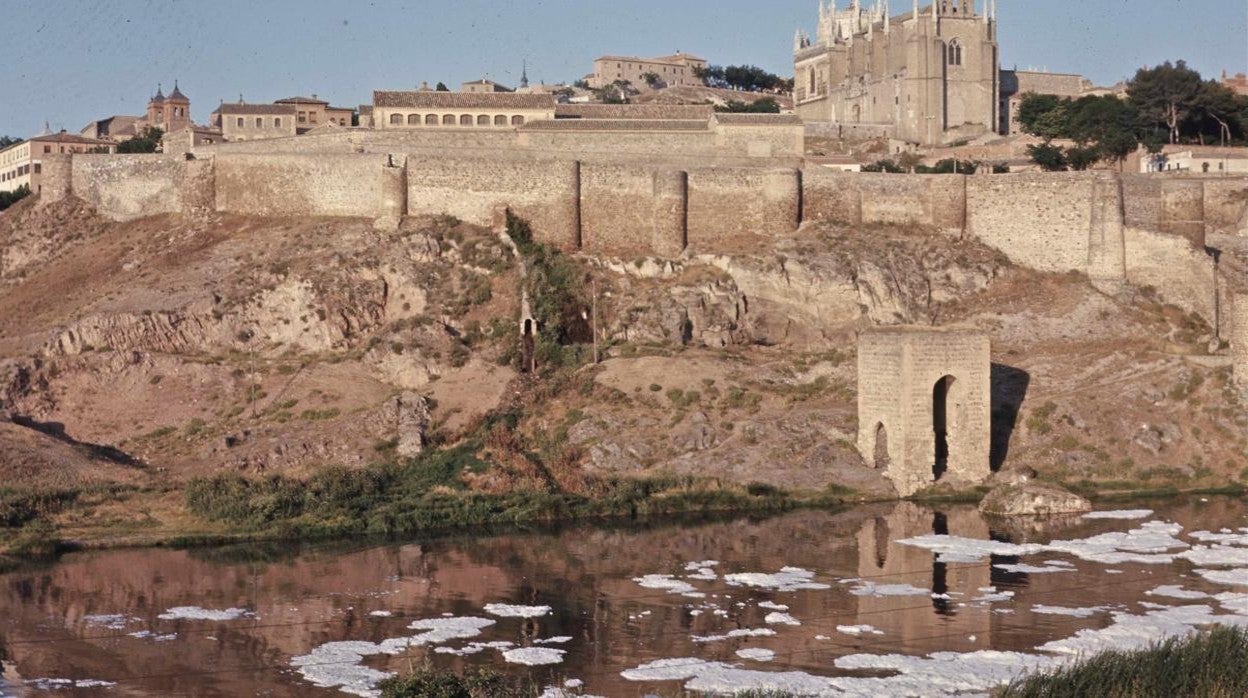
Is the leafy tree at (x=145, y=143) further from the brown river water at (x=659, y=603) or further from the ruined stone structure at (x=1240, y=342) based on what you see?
the ruined stone structure at (x=1240, y=342)

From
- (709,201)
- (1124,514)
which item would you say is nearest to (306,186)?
(709,201)

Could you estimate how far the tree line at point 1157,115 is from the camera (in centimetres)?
5959

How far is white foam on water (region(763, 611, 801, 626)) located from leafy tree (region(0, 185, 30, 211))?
120ft

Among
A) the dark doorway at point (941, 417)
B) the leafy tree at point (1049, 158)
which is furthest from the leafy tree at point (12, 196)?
the dark doorway at point (941, 417)

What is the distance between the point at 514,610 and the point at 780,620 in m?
3.84

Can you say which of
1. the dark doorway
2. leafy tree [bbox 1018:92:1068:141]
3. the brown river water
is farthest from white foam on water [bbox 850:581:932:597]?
leafy tree [bbox 1018:92:1068:141]

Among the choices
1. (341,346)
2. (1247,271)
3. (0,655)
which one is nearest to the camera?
(0,655)

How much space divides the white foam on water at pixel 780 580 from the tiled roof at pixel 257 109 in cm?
3250

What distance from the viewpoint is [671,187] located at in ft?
146

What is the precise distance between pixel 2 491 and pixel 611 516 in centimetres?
1075

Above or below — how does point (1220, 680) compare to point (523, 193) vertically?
below

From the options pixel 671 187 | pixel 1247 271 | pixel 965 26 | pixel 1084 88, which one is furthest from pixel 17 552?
pixel 1084 88

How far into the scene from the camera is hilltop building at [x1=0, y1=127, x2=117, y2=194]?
65.2 metres

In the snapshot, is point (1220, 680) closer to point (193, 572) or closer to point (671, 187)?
point (193, 572)
